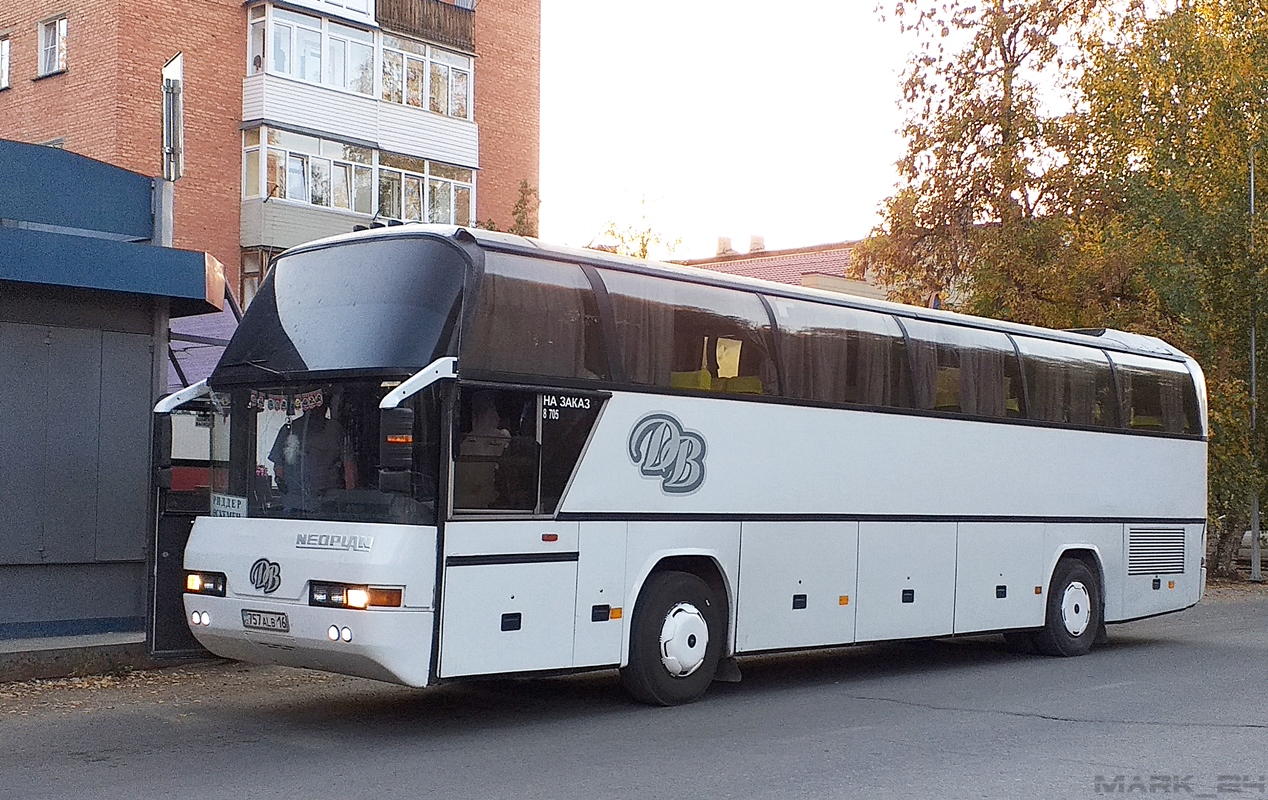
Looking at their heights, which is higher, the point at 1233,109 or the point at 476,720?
the point at 1233,109

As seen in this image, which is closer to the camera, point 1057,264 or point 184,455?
point 184,455

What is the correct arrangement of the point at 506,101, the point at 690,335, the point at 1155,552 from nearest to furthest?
the point at 690,335, the point at 1155,552, the point at 506,101

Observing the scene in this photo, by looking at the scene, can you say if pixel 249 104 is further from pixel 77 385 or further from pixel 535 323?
pixel 535 323

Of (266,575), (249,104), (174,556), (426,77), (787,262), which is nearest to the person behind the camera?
(266,575)

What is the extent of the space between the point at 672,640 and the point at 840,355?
3.17m

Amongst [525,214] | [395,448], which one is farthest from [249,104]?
[395,448]

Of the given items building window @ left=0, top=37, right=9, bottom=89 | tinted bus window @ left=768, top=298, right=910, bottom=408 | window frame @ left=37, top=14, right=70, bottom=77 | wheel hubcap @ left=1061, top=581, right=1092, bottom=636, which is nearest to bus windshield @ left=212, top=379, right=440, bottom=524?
tinted bus window @ left=768, top=298, right=910, bottom=408

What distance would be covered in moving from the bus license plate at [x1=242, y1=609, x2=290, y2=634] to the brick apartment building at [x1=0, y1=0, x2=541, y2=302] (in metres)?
22.7

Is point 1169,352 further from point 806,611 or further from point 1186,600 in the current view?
point 806,611

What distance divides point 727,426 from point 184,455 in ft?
15.7

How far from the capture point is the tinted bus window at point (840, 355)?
12.6 m

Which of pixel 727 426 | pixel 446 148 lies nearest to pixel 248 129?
pixel 446 148

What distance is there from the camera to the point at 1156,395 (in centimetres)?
1722

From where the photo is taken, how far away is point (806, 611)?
1271 centimetres
